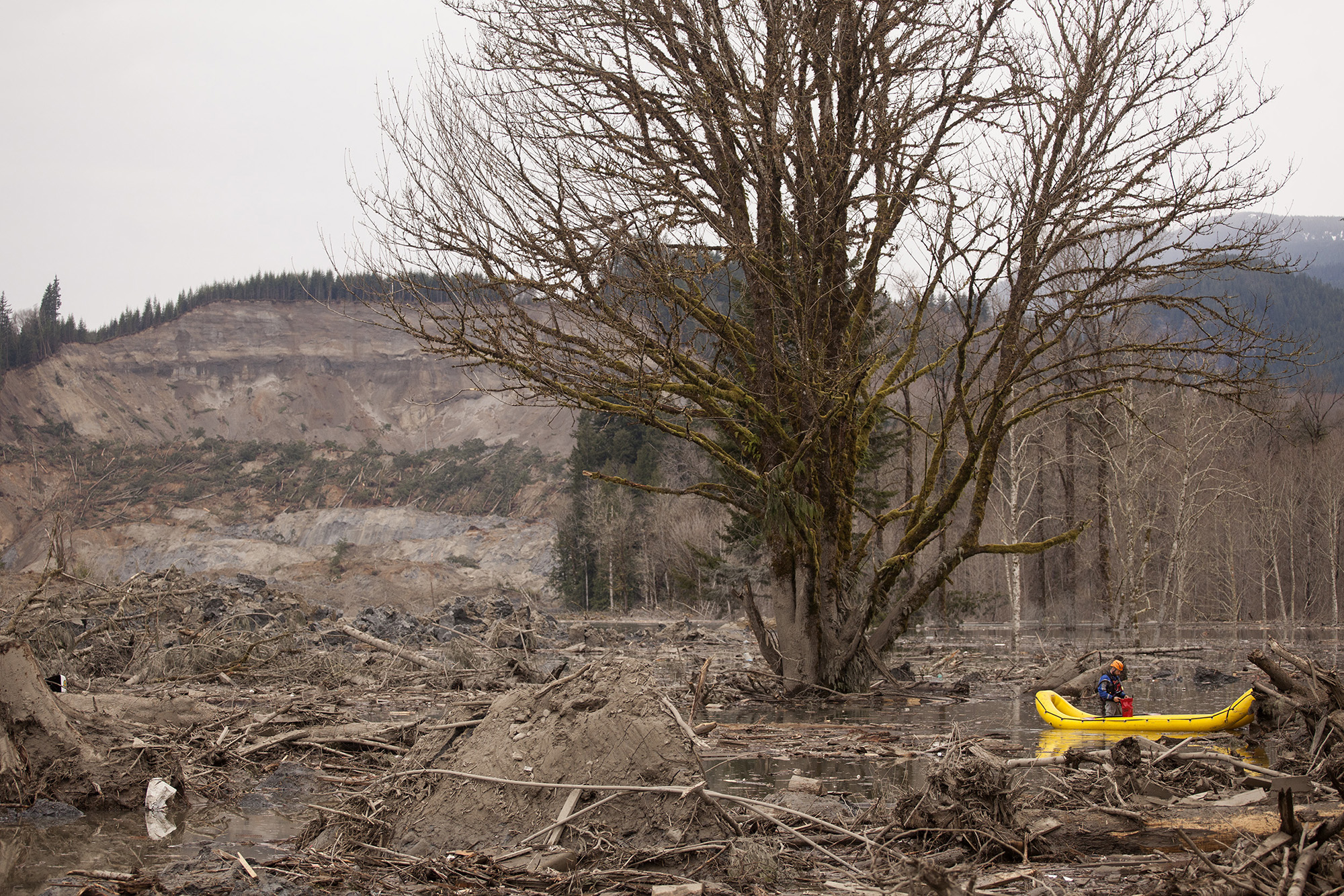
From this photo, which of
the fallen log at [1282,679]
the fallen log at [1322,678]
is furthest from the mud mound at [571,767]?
the fallen log at [1322,678]

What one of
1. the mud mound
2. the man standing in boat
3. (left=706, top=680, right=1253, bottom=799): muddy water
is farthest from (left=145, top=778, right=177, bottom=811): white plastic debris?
the man standing in boat

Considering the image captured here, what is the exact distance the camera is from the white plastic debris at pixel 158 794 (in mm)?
6359

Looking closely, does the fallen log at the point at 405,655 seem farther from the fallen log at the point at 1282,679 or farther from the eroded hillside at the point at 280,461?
the eroded hillside at the point at 280,461

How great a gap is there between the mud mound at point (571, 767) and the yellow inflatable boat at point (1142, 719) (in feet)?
18.2

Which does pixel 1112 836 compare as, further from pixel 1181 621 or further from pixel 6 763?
pixel 1181 621

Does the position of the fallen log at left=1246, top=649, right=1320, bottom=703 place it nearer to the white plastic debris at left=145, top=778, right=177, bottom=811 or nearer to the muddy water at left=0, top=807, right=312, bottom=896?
the muddy water at left=0, top=807, right=312, bottom=896

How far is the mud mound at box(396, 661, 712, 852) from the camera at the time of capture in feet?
16.0

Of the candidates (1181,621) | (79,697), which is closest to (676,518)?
(1181,621)

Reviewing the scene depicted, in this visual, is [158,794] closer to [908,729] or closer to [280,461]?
[908,729]

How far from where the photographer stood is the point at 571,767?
513cm

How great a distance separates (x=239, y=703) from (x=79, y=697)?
363 centimetres

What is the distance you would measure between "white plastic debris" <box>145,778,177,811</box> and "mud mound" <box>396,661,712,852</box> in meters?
2.41

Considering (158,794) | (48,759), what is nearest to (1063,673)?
(158,794)

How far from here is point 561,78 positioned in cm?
1174
